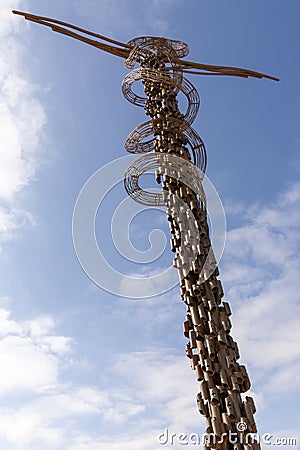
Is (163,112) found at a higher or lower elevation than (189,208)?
higher

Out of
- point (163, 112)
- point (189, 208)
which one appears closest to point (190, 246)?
point (189, 208)

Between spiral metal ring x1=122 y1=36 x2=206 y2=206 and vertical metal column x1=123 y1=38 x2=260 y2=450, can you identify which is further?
spiral metal ring x1=122 y1=36 x2=206 y2=206

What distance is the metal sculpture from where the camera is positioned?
13.9 feet

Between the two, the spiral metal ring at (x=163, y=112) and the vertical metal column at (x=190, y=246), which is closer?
the vertical metal column at (x=190, y=246)

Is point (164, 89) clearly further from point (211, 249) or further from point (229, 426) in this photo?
point (229, 426)

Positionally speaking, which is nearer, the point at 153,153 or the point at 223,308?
the point at 223,308

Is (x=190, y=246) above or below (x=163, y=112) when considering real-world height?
below

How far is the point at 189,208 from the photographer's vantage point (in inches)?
212

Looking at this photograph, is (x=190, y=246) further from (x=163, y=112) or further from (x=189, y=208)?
(x=163, y=112)

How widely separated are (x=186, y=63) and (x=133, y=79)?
40.2 inches

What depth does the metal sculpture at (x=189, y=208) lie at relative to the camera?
13.9ft

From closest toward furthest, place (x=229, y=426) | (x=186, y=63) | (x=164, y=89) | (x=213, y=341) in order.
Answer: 1. (x=229, y=426)
2. (x=213, y=341)
3. (x=164, y=89)
4. (x=186, y=63)

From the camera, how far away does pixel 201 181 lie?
581 cm

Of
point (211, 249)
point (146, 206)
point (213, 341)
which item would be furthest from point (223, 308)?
point (146, 206)
